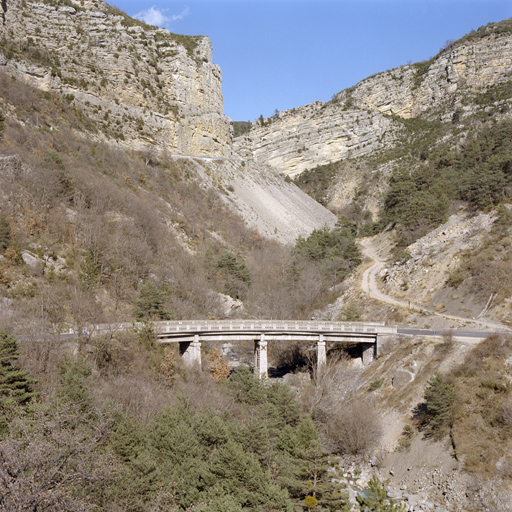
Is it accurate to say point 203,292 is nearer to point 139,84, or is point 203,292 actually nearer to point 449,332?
point 449,332

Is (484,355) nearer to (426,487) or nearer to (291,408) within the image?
(426,487)

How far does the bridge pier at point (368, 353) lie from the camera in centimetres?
3344

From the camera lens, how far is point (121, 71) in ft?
232

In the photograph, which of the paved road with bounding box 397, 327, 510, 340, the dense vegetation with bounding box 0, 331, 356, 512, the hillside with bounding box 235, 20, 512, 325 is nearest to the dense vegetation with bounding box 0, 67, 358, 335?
the dense vegetation with bounding box 0, 331, 356, 512

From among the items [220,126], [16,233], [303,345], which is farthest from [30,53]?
[303,345]

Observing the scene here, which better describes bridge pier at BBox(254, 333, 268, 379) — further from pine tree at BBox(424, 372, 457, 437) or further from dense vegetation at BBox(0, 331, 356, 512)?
pine tree at BBox(424, 372, 457, 437)

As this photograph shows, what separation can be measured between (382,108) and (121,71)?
2974 inches

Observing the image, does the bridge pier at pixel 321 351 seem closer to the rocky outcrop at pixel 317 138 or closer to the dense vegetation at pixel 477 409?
the dense vegetation at pixel 477 409

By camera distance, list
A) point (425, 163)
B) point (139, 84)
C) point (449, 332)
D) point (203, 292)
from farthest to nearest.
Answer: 1. point (425, 163)
2. point (139, 84)
3. point (203, 292)
4. point (449, 332)

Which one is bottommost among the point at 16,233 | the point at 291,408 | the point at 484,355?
the point at 291,408

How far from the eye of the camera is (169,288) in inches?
1601

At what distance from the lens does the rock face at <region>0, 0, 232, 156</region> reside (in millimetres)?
65562

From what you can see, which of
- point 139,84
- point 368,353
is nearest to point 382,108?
point 139,84

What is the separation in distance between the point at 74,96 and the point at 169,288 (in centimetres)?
3885
